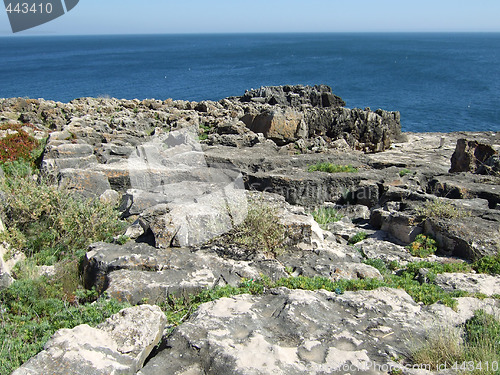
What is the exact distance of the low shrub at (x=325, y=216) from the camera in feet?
35.7

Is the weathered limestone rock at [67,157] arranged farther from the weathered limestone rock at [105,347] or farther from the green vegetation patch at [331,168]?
the weathered limestone rock at [105,347]

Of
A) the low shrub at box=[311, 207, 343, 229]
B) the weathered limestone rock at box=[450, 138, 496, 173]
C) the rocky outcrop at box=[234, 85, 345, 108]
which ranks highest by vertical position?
the low shrub at box=[311, 207, 343, 229]

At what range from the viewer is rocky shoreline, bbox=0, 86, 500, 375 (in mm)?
4586

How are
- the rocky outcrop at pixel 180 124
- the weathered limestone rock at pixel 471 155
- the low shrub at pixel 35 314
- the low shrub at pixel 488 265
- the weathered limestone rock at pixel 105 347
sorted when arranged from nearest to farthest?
the weathered limestone rock at pixel 105 347 < the low shrub at pixel 35 314 < the low shrub at pixel 488 265 < the rocky outcrop at pixel 180 124 < the weathered limestone rock at pixel 471 155

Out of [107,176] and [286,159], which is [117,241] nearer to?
[107,176]

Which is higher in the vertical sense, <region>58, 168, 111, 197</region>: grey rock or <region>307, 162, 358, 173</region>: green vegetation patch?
<region>58, 168, 111, 197</region>: grey rock

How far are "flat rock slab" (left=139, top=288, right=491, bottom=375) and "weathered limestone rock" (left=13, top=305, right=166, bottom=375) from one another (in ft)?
0.67

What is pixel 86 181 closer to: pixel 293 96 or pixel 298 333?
pixel 298 333

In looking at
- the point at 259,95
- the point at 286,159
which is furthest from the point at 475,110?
the point at 286,159

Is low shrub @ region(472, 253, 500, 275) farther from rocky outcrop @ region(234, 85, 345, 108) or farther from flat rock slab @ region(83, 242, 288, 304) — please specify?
rocky outcrop @ region(234, 85, 345, 108)

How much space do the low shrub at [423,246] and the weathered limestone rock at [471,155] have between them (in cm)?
876

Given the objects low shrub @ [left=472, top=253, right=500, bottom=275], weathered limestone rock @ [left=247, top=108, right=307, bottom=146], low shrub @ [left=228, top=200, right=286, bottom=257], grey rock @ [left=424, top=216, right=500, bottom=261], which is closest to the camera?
low shrub @ [left=228, top=200, right=286, bottom=257]

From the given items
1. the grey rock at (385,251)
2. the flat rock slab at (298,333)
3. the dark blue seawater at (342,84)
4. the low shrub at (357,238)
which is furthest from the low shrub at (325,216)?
the dark blue seawater at (342,84)

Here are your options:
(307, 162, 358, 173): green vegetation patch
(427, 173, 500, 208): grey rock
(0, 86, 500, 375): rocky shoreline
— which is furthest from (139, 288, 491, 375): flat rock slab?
(307, 162, 358, 173): green vegetation patch
